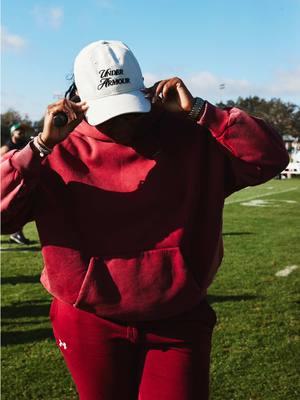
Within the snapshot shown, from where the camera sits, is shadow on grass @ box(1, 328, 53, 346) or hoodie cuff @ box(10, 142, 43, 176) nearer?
hoodie cuff @ box(10, 142, 43, 176)

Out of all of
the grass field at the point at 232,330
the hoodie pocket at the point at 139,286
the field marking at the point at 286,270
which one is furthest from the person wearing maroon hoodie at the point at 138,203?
the field marking at the point at 286,270

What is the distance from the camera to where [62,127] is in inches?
89.7

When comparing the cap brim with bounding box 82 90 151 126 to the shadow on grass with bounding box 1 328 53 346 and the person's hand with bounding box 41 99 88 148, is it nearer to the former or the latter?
the person's hand with bounding box 41 99 88 148

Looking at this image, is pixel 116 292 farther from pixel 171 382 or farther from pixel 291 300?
pixel 291 300

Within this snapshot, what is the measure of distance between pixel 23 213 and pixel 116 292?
479 mm

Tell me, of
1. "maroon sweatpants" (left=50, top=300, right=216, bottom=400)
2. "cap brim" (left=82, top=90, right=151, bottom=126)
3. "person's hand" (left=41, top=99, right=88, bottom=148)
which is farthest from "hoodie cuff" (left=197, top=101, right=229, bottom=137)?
"maroon sweatpants" (left=50, top=300, right=216, bottom=400)

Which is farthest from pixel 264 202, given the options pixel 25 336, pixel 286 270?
pixel 25 336

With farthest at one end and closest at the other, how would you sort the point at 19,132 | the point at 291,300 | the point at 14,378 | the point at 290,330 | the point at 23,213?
the point at 19,132
the point at 291,300
the point at 290,330
the point at 14,378
the point at 23,213

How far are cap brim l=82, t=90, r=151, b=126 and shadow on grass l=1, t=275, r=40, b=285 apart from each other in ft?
20.4

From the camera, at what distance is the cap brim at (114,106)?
228 cm

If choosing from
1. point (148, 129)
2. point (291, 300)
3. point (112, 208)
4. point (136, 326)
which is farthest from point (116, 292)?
point (291, 300)

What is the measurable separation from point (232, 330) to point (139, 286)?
3.73 meters

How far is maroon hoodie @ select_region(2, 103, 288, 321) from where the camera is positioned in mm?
2348

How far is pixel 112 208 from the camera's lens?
2355 mm
